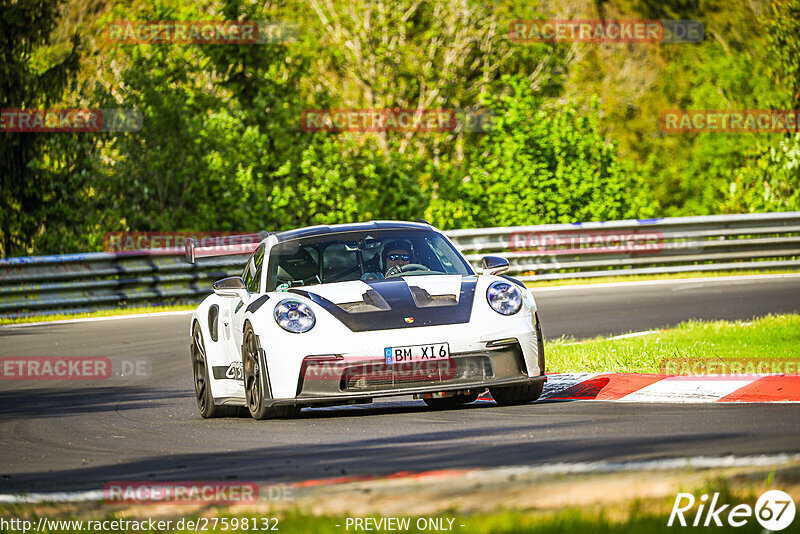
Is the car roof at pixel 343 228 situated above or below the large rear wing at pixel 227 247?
above

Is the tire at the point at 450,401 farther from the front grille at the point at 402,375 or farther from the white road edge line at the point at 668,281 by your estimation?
the white road edge line at the point at 668,281

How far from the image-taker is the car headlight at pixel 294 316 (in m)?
8.16

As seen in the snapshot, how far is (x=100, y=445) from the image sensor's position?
7824 mm

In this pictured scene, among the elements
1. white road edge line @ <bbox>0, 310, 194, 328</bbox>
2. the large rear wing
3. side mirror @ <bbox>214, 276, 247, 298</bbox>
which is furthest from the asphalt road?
the large rear wing

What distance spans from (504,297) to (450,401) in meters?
1.15

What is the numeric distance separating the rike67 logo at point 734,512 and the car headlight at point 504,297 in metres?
3.83

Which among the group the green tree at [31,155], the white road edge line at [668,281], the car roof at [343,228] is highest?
the green tree at [31,155]

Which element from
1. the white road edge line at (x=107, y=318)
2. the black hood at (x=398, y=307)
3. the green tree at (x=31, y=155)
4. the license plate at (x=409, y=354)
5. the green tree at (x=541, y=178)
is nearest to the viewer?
the license plate at (x=409, y=354)

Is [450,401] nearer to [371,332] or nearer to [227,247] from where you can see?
[371,332]

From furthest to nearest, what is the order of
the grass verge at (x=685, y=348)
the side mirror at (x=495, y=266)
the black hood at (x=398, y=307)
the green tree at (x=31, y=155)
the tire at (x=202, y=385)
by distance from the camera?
1. the green tree at (x=31, y=155)
2. the grass verge at (x=685, y=348)
3. the tire at (x=202, y=385)
4. the side mirror at (x=495, y=266)
5. the black hood at (x=398, y=307)

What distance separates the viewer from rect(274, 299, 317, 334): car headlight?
8.16 metres

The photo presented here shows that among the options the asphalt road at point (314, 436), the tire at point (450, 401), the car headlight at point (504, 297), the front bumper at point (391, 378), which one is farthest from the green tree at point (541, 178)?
the front bumper at point (391, 378)

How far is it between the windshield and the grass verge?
1.51m

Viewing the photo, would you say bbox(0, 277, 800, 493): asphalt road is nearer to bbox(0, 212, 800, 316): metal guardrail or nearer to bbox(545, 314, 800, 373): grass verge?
bbox(545, 314, 800, 373): grass verge
